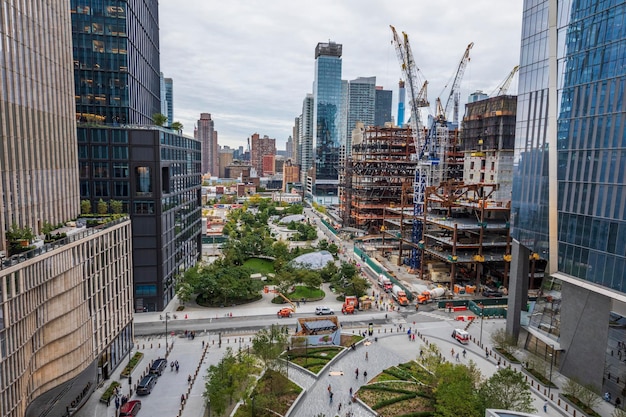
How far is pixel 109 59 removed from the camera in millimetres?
68688

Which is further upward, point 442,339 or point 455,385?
point 455,385

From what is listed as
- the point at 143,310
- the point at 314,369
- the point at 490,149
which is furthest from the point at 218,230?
the point at 314,369

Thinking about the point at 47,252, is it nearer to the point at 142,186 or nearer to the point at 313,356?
the point at 313,356

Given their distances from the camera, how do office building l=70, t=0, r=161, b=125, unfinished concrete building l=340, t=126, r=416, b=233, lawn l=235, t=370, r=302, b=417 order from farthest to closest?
1. unfinished concrete building l=340, t=126, r=416, b=233
2. office building l=70, t=0, r=161, b=125
3. lawn l=235, t=370, r=302, b=417

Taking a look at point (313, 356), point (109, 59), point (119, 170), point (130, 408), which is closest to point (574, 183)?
point (313, 356)

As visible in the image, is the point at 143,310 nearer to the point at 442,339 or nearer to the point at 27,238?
the point at 27,238

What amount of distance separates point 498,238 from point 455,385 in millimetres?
50425

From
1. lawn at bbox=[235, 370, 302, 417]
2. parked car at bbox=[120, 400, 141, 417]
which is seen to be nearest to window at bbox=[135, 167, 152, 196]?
parked car at bbox=[120, 400, 141, 417]

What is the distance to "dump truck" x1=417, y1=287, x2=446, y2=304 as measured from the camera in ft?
230

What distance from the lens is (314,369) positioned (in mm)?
45688

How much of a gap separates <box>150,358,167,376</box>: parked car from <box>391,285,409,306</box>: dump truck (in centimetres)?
3825

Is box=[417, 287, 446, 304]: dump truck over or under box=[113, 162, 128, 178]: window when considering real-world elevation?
under

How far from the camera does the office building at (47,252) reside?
92.8 ft

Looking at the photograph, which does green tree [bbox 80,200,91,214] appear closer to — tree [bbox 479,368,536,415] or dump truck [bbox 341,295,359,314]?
dump truck [bbox 341,295,359,314]
